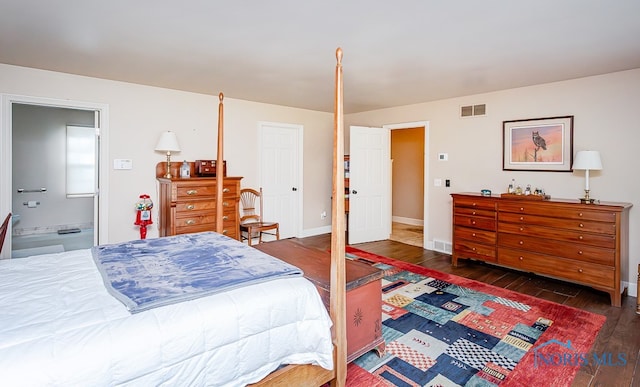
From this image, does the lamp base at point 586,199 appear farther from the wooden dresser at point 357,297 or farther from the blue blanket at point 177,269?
the blue blanket at point 177,269

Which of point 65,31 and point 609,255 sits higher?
point 65,31

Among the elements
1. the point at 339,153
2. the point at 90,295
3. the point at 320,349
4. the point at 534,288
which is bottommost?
the point at 534,288

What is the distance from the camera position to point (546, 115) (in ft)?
13.2

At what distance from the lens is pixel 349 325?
2.11 metres

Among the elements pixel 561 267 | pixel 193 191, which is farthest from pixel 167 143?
pixel 561 267

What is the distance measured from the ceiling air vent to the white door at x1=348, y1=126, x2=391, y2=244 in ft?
4.45

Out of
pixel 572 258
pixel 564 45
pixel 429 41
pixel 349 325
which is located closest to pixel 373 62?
pixel 429 41

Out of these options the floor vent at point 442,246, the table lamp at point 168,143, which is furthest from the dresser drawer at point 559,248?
the table lamp at point 168,143

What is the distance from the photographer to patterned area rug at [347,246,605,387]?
6.84ft

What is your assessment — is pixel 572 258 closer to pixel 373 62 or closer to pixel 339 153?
pixel 373 62

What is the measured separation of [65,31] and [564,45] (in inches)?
157

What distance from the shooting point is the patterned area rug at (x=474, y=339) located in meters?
2.09

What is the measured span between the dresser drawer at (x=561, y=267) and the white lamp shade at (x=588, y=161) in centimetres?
97

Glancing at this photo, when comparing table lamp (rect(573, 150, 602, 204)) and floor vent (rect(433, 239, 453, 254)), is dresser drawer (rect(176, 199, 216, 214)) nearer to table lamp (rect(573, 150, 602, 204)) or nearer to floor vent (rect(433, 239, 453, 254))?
floor vent (rect(433, 239, 453, 254))
